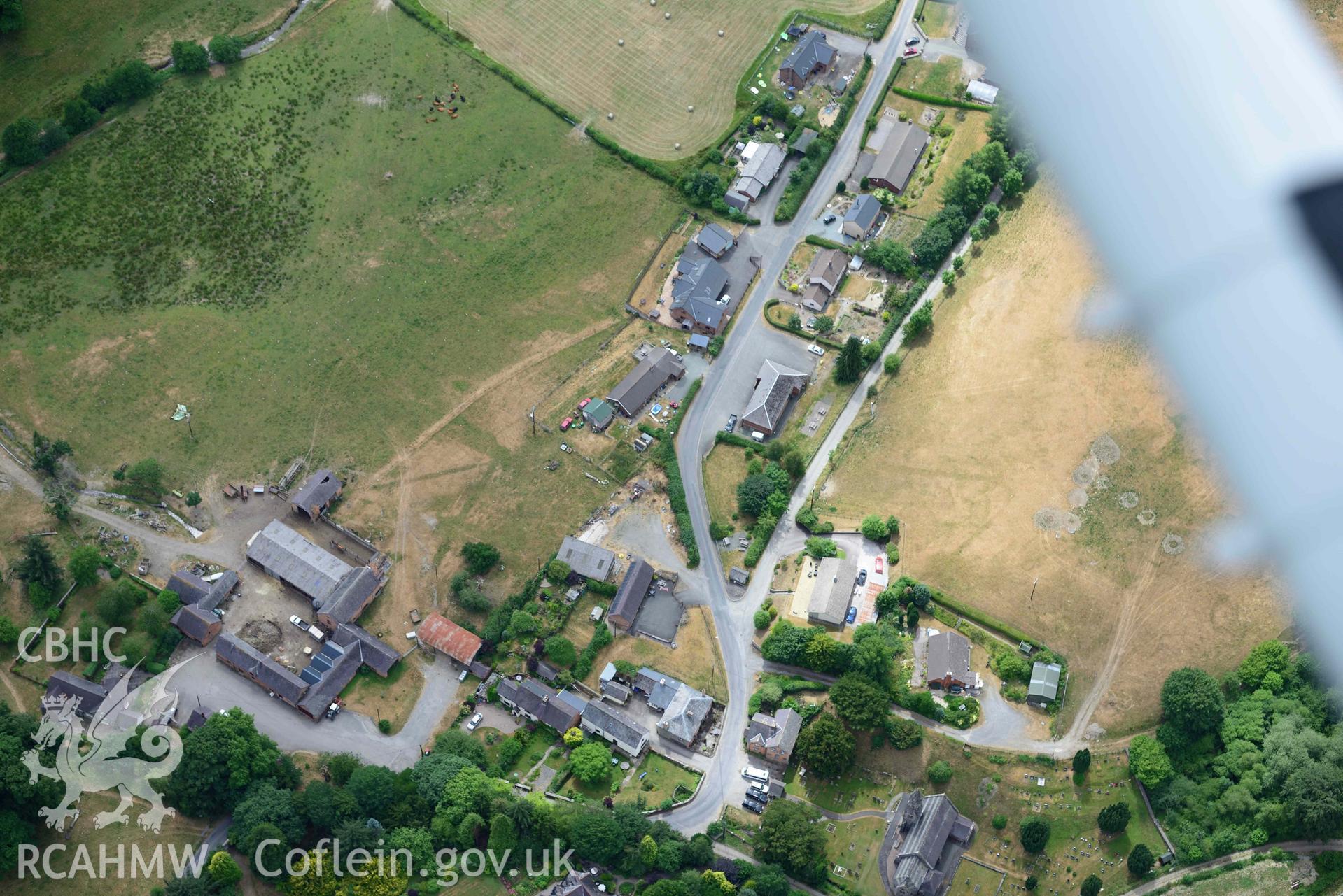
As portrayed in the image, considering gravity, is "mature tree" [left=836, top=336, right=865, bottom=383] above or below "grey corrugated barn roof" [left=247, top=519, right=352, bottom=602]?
above

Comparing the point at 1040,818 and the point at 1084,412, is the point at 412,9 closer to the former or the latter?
the point at 1084,412

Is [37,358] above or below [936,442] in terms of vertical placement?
below

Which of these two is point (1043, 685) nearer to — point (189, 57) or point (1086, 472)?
point (1086, 472)

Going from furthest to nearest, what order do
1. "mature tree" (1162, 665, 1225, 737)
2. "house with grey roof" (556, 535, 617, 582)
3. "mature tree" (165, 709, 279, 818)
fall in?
"house with grey roof" (556, 535, 617, 582)
"mature tree" (1162, 665, 1225, 737)
"mature tree" (165, 709, 279, 818)

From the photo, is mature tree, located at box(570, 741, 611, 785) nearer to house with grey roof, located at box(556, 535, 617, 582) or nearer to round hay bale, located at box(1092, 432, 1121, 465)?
house with grey roof, located at box(556, 535, 617, 582)

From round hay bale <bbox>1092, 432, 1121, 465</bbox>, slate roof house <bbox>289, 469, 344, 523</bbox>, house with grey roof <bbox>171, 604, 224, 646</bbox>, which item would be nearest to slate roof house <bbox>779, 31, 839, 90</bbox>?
round hay bale <bbox>1092, 432, 1121, 465</bbox>

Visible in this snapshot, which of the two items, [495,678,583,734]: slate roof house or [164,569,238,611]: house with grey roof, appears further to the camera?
[164,569,238,611]: house with grey roof

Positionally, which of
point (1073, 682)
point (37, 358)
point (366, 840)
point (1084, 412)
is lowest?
point (366, 840)

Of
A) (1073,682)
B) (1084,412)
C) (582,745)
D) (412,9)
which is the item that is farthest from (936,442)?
(412,9)
